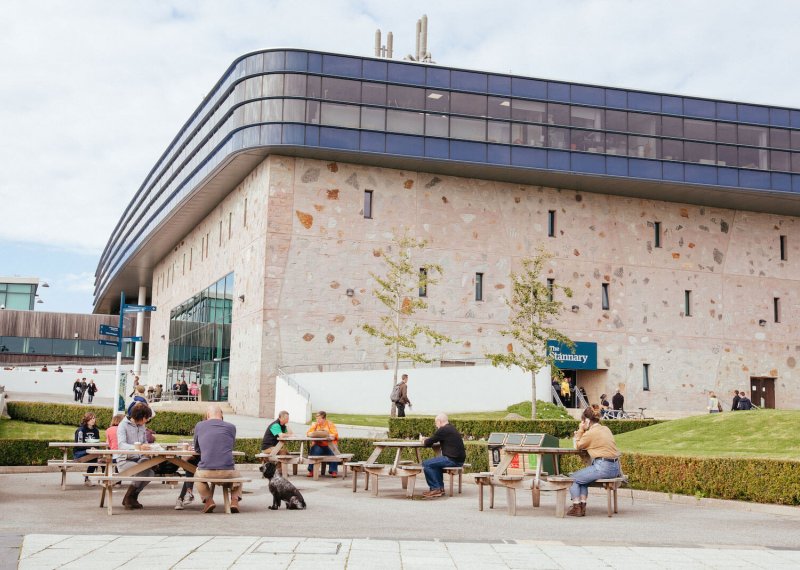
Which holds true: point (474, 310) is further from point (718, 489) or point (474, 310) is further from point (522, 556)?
point (522, 556)

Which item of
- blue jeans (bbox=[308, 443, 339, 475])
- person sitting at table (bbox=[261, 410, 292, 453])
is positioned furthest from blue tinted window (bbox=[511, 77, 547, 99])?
person sitting at table (bbox=[261, 410, 292, 453])

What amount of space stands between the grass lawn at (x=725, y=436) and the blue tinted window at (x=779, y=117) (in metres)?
25.7

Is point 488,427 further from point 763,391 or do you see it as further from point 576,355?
point 763,391

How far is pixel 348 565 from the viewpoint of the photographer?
25.3ft

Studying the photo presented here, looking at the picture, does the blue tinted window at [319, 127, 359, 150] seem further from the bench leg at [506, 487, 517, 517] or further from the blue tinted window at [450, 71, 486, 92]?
the bench leg at [506, 487, 517, 517]

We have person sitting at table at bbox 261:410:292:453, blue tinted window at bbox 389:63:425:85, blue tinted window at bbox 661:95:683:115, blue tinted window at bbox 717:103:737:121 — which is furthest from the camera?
blue tinted window at bbox 717:103:737:121

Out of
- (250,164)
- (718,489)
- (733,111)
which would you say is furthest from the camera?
(733,111)

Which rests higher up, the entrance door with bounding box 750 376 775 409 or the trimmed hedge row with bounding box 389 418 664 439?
the entrance door with bounding box 750 376 775 409

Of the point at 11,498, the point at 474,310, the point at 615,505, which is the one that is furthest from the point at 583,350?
the point at 11,498

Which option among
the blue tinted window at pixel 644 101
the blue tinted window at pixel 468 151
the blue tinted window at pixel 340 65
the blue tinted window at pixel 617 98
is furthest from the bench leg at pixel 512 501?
the blue tinted window at pixel 644 101

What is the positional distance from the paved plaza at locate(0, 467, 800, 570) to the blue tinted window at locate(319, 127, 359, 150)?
2452cm

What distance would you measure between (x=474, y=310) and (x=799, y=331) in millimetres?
17839

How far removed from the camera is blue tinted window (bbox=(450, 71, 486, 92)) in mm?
40312

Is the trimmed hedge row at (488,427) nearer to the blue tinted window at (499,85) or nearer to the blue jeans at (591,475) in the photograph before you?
the blue jeans at (591,475)
